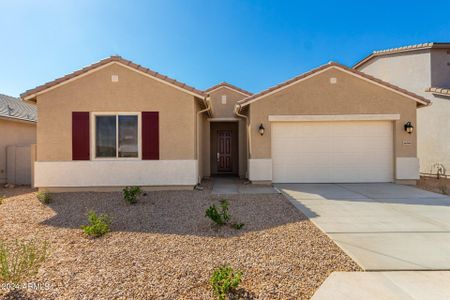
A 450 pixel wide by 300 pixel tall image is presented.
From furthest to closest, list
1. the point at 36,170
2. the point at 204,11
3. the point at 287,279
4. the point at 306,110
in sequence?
1. the point at 204,11
2. the point at 306,110
3. the point at 36,170
4. the point at 287,279

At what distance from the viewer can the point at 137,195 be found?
7.82m

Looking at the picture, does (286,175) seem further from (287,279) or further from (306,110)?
(287,279)

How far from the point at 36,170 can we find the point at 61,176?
3.03ft

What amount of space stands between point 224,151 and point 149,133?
6.39 meters

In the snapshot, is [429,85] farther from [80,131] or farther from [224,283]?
[80,131]

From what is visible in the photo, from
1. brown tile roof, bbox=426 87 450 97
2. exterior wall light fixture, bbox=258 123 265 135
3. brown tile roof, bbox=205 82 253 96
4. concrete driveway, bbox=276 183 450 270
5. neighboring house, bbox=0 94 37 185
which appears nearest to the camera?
concrete driveway, bbox=276 183 450 270

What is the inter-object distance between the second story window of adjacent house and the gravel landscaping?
8.16 feet

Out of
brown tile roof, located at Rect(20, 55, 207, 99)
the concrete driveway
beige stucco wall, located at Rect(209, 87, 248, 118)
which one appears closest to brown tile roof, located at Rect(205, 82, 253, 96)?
beige stucco wall, located at Rect(209, 87, 248, 118)

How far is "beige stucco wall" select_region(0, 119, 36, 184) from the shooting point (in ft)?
38.9

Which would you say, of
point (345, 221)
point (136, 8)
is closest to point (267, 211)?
point (345, 221)

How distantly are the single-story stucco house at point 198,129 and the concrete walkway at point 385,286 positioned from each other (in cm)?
667

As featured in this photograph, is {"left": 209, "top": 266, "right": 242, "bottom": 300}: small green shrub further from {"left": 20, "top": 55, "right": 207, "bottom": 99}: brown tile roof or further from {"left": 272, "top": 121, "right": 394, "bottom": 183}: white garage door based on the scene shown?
{"left": 272, "top": 121, "right": 394, "bottom": 183}: white garage door

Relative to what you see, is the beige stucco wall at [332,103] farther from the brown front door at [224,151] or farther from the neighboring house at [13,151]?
the neighboring house at [13,151]

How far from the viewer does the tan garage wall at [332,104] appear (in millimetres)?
10141
